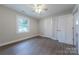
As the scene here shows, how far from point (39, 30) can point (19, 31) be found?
46 cm

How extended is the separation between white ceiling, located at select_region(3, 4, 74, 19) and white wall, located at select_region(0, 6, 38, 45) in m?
0.12

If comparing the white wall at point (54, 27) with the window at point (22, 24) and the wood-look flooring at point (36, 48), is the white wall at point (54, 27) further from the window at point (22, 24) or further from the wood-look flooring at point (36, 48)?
the window at point (22, 24)

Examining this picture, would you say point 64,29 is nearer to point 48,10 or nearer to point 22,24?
point 48,10

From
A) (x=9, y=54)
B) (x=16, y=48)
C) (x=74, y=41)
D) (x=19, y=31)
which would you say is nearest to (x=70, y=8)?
(x=74, y=41)

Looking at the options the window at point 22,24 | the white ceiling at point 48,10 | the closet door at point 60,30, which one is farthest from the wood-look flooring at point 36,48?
the white ceiling at point 48,10

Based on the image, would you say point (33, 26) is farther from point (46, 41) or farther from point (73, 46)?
point (73, 46)

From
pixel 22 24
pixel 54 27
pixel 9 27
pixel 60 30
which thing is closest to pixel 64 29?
pixel 60 30

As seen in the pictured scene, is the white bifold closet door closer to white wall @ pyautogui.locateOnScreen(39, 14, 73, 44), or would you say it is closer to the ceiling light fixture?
white wall @ pyautogui.locateOnScreen(39, 14, 73, 44)

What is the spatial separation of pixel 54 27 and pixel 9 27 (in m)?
1.02

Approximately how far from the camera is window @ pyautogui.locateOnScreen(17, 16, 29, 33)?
7.72 feet

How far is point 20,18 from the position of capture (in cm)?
235

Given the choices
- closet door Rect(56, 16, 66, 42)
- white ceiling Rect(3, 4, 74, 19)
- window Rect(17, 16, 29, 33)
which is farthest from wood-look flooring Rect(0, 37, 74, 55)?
white ceiling Rect(3, 4, 74, 19)

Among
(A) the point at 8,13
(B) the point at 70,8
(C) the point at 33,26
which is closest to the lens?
(B) the point at 70,8

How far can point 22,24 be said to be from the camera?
2.39 m
